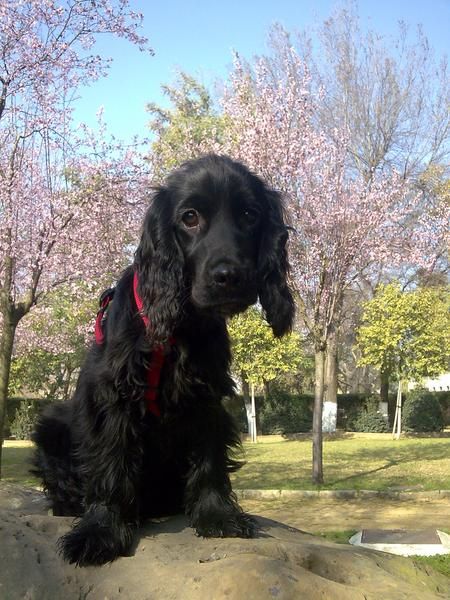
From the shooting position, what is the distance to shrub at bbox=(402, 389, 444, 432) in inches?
1116

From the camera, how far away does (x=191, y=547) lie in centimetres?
265

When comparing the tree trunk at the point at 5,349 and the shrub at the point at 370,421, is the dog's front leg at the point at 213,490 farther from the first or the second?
the shrub at the point at 370,421

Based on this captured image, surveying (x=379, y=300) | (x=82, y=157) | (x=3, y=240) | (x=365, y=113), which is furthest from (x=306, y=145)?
(x=365, y=113)

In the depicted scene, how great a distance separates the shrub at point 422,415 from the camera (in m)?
28.3

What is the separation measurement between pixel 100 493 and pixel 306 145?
14015 millimetres

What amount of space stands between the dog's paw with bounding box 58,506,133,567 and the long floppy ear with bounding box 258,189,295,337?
1124mm

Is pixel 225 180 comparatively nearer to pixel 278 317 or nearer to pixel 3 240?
pixel 278 317

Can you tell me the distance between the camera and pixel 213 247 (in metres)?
2.52

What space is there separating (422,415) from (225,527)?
27.5m

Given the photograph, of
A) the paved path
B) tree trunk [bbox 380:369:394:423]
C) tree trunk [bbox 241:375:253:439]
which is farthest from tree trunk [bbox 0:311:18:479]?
tree trunk [bbox 380:369:394:423]

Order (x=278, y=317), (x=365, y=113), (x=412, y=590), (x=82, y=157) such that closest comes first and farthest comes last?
(x=412, y=590), (x=278, y=317), (x=82, y=157), (x=365, y=113)

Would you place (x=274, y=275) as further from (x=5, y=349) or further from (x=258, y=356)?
(x=258, y=356)

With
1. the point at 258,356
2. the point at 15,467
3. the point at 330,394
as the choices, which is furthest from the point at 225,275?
the point at 330,394

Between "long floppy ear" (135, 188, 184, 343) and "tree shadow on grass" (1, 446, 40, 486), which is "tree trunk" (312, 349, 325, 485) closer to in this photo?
"tree shadow on grass" (1, 446, 40, 486)
